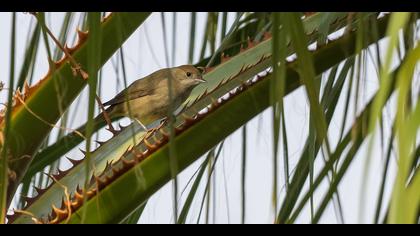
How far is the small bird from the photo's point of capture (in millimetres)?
5641

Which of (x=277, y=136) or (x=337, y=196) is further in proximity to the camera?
(x=337, y=196)

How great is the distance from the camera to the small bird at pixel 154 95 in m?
5.64

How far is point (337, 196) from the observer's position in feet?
5.25

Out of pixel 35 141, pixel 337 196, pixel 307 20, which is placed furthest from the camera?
pixel 307 20

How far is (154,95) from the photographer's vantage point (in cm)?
601

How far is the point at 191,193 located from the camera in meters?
2.22
